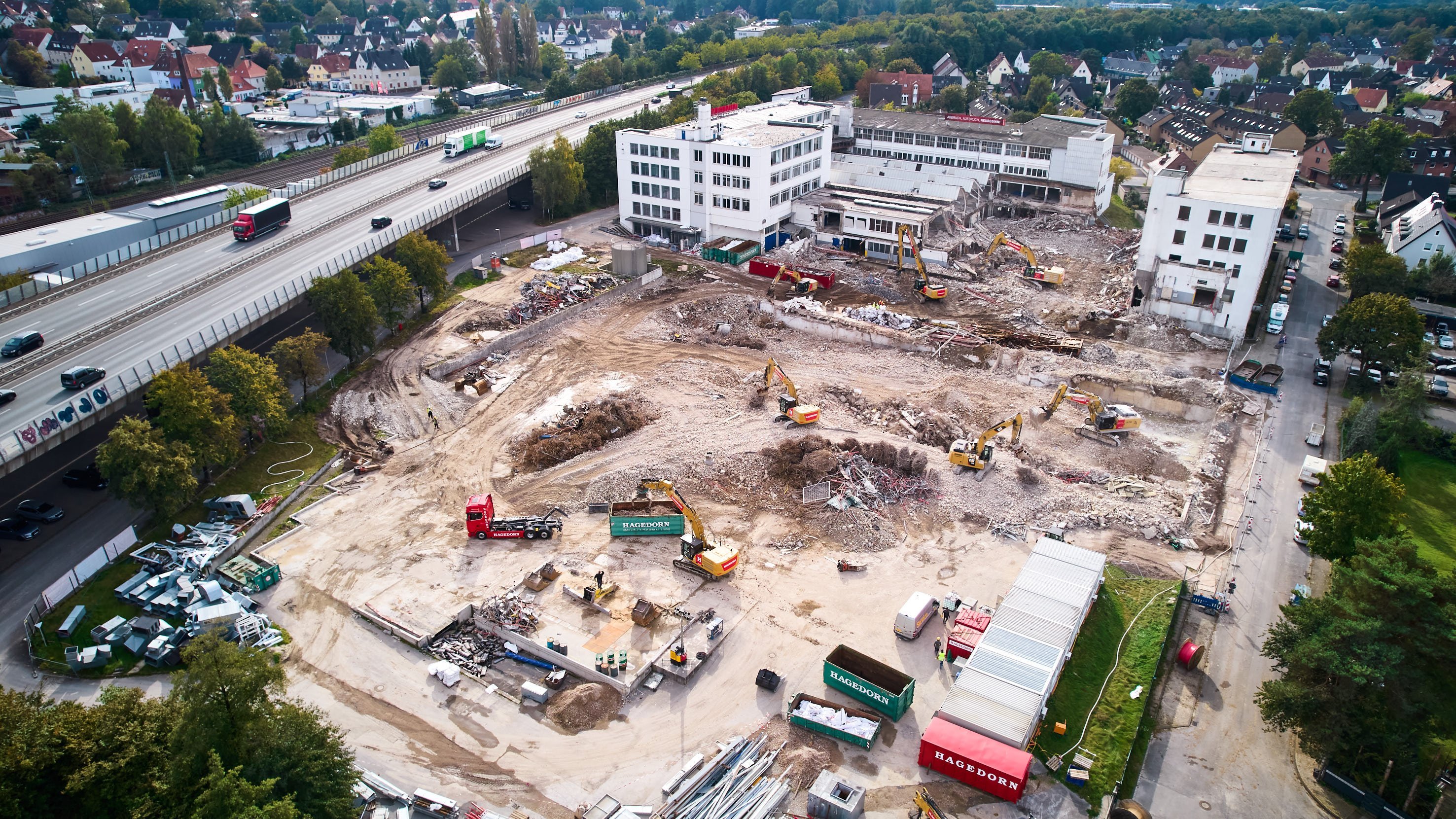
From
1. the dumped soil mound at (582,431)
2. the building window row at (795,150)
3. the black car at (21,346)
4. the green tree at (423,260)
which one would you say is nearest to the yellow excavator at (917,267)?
the building window row at (795,150)

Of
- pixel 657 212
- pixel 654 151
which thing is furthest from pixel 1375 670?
pixel 657 212

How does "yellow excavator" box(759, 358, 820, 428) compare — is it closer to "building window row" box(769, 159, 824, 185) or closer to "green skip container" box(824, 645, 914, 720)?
"green skip container" box(824, 645, 914, 720)

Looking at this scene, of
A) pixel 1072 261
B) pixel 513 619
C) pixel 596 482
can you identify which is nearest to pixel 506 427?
pixel 596 482

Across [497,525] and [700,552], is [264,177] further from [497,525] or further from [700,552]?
[700,552]

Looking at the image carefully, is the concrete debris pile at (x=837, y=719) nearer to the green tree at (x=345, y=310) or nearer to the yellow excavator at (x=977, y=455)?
the yellow excavator at (x=977, y=455)

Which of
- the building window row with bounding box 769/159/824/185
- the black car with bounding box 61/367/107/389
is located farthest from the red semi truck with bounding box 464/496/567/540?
the building window row with bounding box 769/159/824/185
